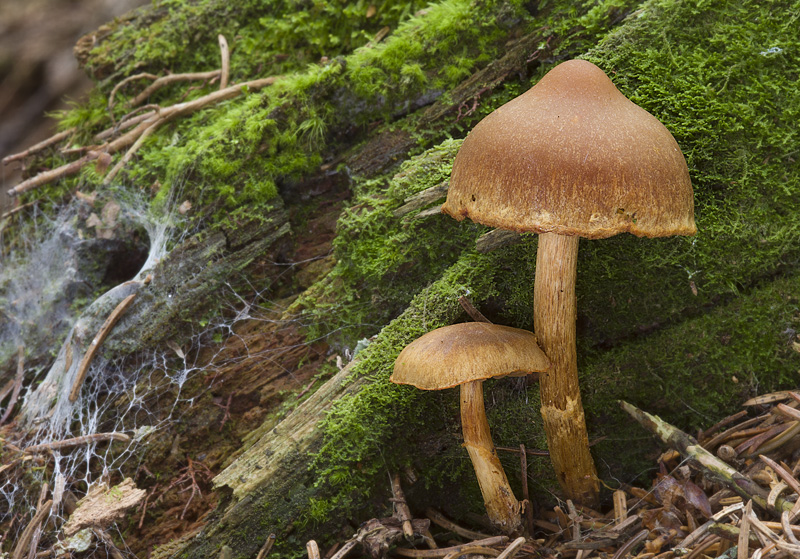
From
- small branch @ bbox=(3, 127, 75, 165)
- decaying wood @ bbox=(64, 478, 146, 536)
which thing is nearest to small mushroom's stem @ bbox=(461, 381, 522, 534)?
decaying wood @ bbox=(64, 478, 146, 536)

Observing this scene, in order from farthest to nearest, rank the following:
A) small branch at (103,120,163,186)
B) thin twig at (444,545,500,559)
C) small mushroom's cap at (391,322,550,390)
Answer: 1. small branch at (103,120,163,186)
2. thin twig at (444,545,500,559)
3. small mushroom's cap at (391,322,550,390)

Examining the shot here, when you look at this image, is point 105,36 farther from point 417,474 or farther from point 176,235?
point 417,474

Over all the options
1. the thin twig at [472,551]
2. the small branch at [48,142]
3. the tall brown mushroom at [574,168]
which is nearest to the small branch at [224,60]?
the small branch at [48,142]

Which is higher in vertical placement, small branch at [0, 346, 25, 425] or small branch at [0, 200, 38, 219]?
small branch at [0, 200, 38, 219]

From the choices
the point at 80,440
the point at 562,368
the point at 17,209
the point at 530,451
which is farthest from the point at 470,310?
the point at 17,209

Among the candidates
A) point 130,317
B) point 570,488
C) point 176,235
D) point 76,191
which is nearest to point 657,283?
point 570,488

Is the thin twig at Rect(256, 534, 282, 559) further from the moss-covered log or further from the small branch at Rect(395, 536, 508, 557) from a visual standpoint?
the small branch at Rect(395, 536, 508, 557)

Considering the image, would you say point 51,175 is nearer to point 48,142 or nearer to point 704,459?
point 48,142
